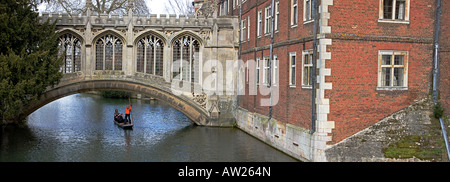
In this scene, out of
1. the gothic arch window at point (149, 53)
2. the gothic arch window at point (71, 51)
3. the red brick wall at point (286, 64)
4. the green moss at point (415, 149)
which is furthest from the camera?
the gothic arch window at point (149, 53)

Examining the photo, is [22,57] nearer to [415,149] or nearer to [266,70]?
[266,70]

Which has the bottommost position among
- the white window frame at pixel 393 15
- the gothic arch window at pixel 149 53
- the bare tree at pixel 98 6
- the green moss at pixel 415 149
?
the green moss at pixel 415 149

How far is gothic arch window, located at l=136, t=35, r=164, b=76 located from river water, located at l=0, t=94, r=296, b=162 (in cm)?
320

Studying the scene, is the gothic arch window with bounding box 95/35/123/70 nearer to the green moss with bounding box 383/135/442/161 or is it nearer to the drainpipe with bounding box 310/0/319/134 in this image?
the drainpipe with bounding box 310/0/319/134

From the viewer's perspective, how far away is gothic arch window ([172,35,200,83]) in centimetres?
2378

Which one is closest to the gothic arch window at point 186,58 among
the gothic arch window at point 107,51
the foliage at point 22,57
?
the gothic arch window at point 107,51

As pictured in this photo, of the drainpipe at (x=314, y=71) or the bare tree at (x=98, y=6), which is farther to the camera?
the bare tree at (x=98, y=6)

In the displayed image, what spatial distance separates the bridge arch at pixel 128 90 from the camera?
22891 millimetres

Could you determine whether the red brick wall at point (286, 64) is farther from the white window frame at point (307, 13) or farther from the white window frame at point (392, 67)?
the white window frame at point (392, 67)

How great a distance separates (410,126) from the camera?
14.1 meters

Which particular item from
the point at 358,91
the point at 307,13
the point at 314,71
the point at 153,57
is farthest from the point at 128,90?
the point at 358,91

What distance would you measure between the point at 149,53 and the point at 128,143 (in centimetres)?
618

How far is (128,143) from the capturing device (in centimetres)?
1903
